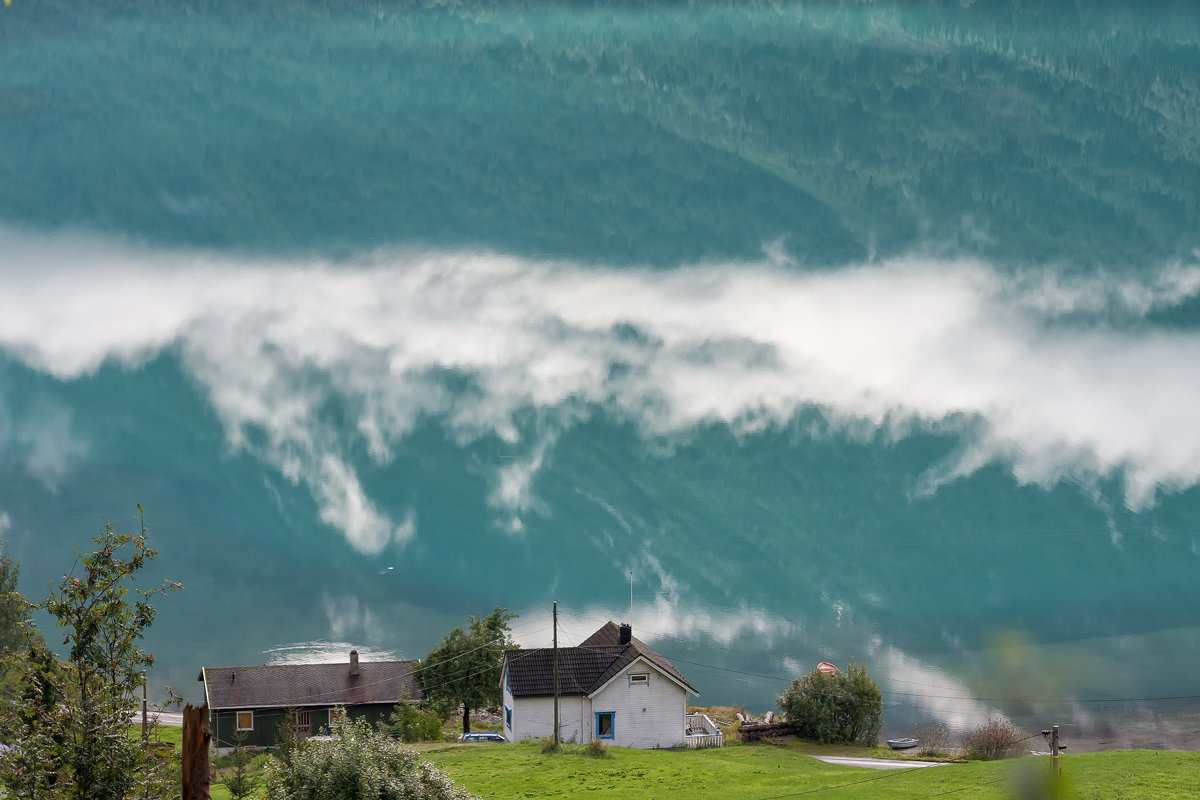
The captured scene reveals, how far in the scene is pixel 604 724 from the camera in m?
56.3

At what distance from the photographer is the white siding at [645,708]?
56.2 meters

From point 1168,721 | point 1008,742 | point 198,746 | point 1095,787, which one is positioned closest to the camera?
point 198,746

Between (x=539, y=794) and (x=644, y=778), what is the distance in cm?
581

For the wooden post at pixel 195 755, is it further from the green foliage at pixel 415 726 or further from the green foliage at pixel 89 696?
the green foliage at pixel 415 726

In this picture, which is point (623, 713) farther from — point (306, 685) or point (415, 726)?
point (306, 685)

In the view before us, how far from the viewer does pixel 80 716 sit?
12.6 m

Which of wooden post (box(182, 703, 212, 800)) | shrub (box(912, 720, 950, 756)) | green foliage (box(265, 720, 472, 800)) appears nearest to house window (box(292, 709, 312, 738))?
shrub (box(912, 720, 950, 756))

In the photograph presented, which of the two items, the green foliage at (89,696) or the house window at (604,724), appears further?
the house window at (604,724)

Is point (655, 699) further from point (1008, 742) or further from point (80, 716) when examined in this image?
point (80, 716)

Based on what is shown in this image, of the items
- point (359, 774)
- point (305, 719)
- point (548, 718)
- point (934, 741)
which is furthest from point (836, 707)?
point (359, 774)

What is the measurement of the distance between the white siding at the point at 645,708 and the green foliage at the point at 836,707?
9679mm

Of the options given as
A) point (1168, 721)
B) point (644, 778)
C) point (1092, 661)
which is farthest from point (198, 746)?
point (1168, 721)

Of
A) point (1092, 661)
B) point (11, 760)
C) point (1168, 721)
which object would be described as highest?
point (1092, 661)

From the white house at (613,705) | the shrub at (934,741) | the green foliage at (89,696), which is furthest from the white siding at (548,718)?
the green foliage at (89,696)
